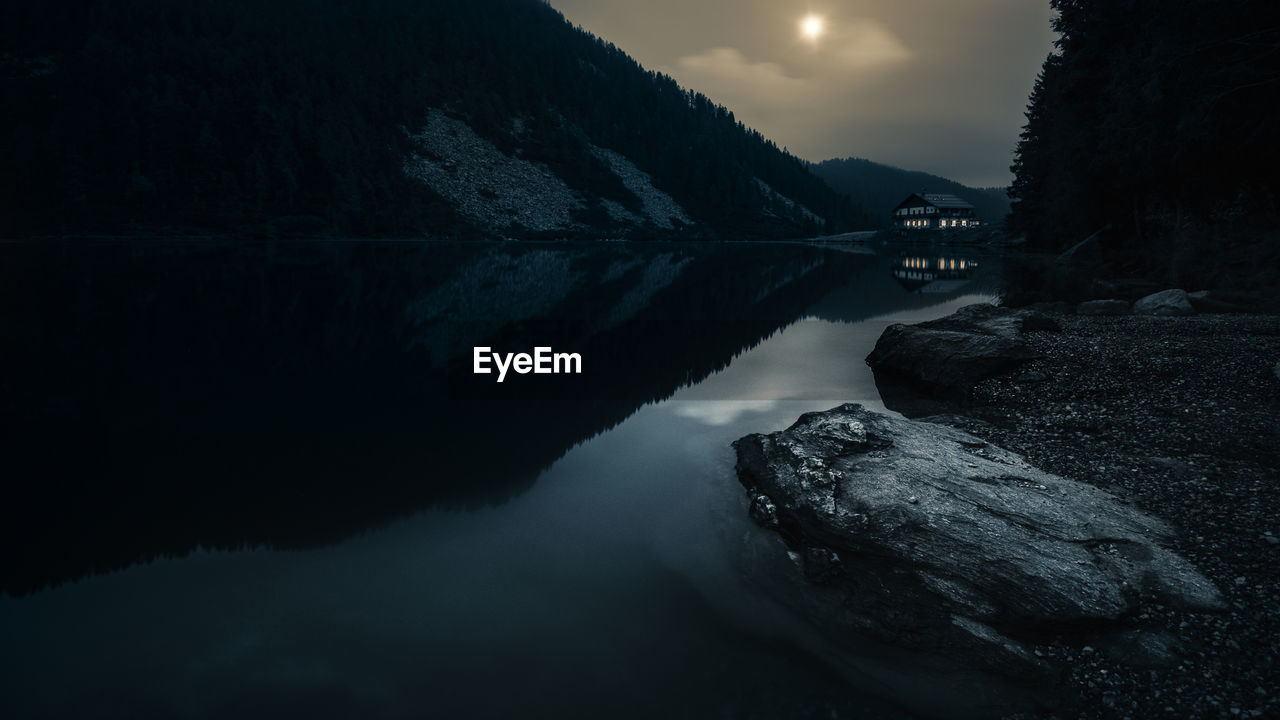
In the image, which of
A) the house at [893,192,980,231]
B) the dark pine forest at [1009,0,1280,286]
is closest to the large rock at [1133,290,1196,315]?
the dark pine forest at [1009,0,1280,286]

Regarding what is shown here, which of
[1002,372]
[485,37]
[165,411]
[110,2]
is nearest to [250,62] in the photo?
[110,2]

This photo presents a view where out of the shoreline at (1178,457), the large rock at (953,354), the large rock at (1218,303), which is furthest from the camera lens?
the large rock at (1218,303)

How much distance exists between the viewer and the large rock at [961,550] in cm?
561

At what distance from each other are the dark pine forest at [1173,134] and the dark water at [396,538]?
14533 millimetres

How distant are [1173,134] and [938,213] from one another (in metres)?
125

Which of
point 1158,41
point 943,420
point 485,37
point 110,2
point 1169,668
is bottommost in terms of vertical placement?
point 1169,668

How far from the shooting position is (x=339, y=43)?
151 metres

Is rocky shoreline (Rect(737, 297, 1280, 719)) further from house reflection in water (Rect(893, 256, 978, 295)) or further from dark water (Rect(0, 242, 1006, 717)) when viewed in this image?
house reflection in water (Rect(893, 256, 978, 295))

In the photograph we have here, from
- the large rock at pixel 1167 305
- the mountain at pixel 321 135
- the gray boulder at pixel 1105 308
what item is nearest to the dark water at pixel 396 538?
the gray boulder at pixel 1105 308

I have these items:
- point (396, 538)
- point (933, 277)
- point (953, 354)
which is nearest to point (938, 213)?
point (933, 277)

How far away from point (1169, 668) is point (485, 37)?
21539 centimetres

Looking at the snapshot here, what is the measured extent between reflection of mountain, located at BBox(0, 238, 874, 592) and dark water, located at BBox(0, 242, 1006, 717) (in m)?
0.08

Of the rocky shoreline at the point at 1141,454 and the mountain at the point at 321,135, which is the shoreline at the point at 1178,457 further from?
the mountain at the point at 321,135

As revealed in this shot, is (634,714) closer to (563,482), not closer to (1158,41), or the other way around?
(563,482)
